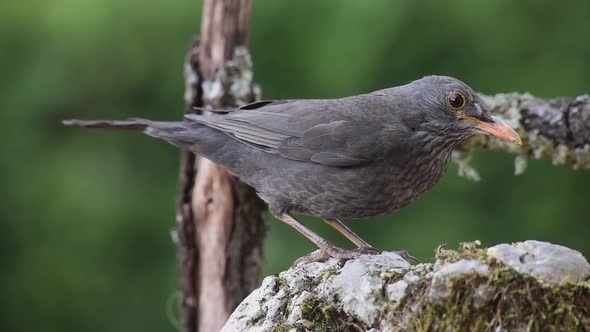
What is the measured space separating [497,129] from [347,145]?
2.60ft

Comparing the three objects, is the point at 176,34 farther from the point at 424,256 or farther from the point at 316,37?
the point at 424,256

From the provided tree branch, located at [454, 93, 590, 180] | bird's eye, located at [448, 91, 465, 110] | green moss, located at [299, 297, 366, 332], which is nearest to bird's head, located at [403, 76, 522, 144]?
bird's eye, located at [448, 91, 465, 110]

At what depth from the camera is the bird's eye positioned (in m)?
4.32

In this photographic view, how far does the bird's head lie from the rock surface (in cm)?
136

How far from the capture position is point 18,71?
624 cm

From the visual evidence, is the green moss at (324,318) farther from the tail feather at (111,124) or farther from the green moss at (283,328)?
the tail feather at (111,124)

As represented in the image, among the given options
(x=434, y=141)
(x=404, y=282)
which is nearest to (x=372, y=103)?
(x=434, y=141)

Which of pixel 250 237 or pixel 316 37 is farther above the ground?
pixel 316 37

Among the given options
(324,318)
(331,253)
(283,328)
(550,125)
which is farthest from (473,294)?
(550,125)

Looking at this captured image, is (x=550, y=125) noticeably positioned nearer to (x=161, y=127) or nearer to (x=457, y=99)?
(x=457, y=99)

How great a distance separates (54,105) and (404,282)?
4.06 m

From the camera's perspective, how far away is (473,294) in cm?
279

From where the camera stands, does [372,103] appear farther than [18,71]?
No

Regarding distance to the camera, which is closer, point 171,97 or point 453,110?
point 453,110
